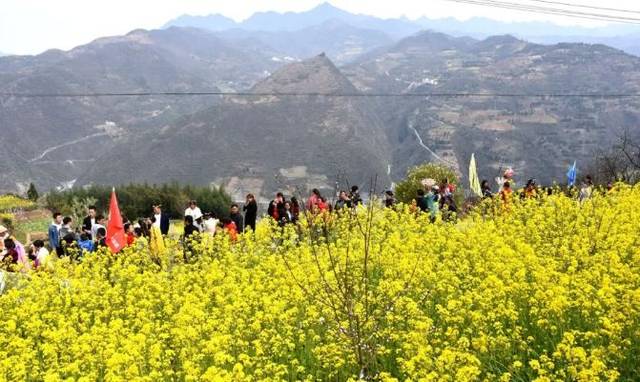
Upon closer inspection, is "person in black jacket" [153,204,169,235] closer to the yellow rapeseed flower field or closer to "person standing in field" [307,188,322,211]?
the yellow rapeseed flower field

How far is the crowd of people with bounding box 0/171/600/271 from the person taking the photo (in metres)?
14.4

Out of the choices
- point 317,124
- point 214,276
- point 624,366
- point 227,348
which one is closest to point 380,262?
point 214,276

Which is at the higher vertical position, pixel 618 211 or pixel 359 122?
pixel 618 211

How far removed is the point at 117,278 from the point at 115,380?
6.58 m

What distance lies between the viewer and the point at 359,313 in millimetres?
8859

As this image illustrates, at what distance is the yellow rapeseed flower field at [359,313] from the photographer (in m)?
7.23

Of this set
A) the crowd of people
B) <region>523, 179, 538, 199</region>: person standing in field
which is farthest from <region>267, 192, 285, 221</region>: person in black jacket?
<region>523, 179, 538, 199</region>: person standing in field

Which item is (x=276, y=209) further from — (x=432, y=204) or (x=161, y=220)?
(x=432, y=204)

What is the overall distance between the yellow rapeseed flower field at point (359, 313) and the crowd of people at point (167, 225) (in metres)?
1.05

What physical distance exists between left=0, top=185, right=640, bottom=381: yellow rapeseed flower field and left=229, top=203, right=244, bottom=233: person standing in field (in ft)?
8.74

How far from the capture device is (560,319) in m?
8.08

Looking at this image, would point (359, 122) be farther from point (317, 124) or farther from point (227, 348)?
Answer: point (227, 348)

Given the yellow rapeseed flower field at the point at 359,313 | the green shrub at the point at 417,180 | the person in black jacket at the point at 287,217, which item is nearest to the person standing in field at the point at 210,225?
the person in black jacket at the point at 287,217

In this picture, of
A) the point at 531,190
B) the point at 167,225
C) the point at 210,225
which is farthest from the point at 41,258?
the point at 531,190
